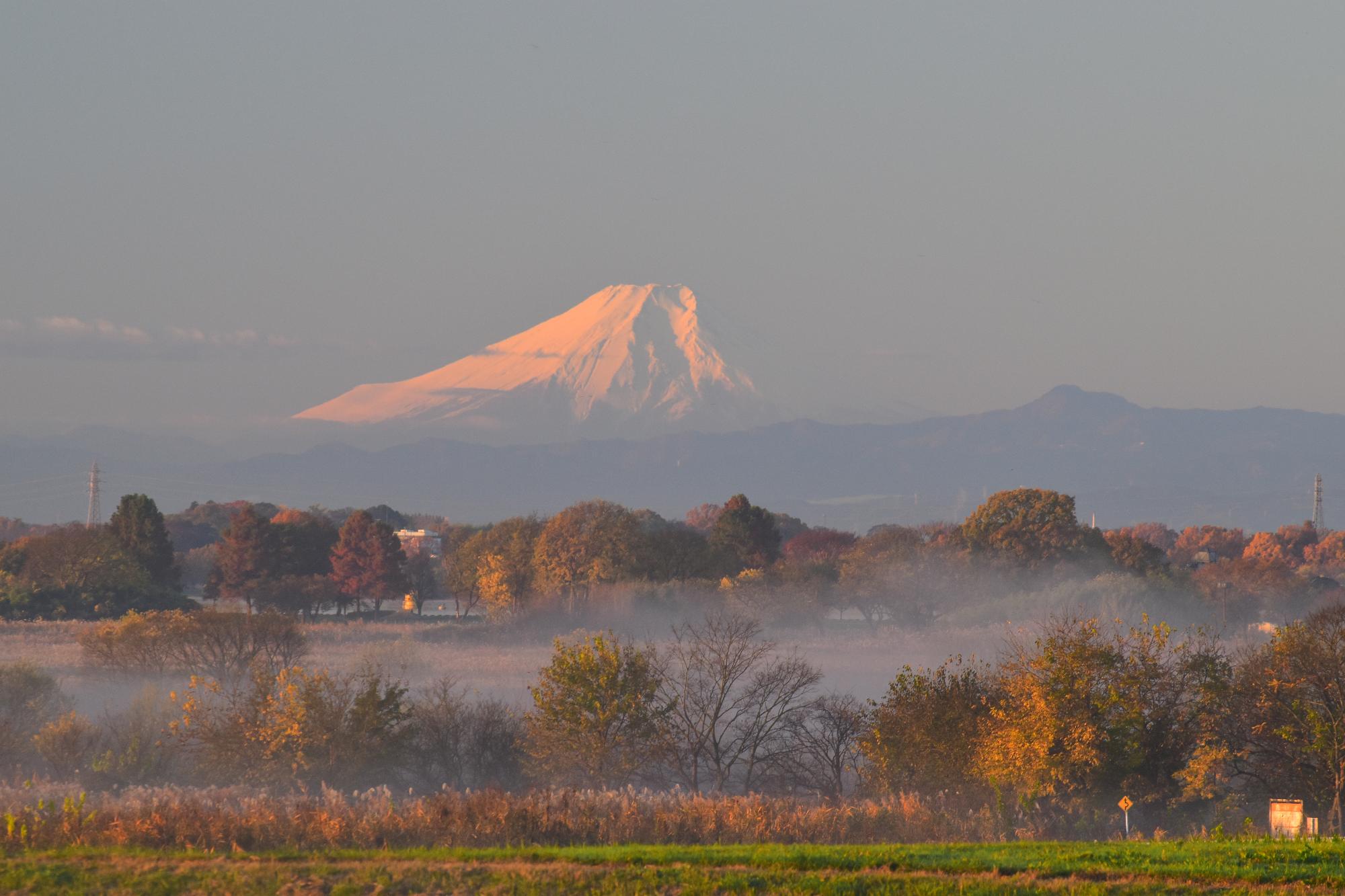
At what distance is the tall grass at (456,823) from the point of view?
2648 cm

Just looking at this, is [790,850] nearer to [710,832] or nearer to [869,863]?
[869,863]

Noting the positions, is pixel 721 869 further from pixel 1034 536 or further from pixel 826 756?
pixel 1034 536

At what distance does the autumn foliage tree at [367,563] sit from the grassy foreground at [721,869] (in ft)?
248

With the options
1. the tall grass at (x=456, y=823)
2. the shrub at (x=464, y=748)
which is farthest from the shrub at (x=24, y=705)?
the tall grass at (x=456, y=823)

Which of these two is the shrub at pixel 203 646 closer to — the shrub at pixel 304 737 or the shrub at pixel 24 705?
the shrub at pixel 24 705

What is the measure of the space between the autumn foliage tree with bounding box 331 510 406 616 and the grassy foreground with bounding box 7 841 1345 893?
7566 cm

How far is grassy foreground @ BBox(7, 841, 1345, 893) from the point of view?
65.1ft

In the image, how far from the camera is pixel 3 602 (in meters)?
86.5

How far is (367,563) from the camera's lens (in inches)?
3939

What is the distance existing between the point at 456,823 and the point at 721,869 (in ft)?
25.8

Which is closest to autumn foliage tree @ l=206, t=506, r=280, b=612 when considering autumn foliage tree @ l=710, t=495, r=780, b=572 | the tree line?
the tree line

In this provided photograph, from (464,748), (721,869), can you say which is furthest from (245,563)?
(721,869)

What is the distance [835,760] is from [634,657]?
643 cm

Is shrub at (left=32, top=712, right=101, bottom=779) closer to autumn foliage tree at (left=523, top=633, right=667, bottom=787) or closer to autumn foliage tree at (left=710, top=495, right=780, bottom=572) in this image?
autumn foliage tree at (left=523, top=633, right=667, bottom=787)
